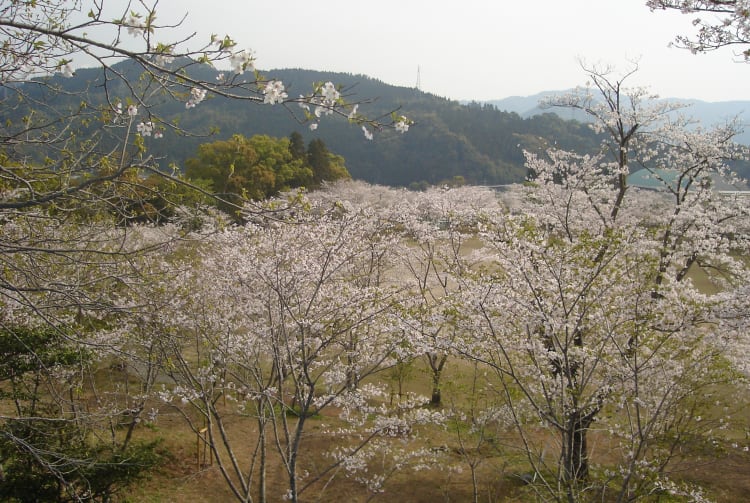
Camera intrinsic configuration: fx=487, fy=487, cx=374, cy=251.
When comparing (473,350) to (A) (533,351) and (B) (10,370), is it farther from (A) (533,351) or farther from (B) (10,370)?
(B) (10,370)

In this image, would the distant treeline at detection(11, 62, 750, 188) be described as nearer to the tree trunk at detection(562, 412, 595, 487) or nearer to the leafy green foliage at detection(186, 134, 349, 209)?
the leafy green foliage at detection(186, 134, 349, 209)

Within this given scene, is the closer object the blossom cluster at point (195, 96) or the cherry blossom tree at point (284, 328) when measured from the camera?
the blossom cluster at point (195, 96)

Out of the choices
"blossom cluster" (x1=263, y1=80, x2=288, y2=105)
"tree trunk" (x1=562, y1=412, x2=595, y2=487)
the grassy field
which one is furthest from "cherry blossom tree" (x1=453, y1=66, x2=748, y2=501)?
"blossom cluster" (x1=263, y1=80, x2=288, y2=105)

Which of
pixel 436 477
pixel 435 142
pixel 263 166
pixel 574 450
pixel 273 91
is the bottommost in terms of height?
pixel 436 477

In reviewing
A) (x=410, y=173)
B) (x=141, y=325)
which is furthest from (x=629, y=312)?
(x=410, y=173)

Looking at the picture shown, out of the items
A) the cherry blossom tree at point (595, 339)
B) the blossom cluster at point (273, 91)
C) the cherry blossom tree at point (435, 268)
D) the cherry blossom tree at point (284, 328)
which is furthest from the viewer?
the cherry blossom tree at point (284, 328)

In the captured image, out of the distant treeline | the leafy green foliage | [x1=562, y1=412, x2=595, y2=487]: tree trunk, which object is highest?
the distant treeline

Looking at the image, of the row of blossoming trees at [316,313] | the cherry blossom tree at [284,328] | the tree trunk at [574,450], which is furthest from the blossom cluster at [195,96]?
the tree trunk at [574,450]

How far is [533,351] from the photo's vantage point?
213 inches

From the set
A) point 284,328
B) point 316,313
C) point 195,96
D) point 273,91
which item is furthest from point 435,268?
point 273,91

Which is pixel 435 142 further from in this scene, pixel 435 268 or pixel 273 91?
pixel 273 91

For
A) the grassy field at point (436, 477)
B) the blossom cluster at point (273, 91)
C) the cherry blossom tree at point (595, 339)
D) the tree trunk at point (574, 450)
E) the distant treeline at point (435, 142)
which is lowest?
the grassy field at point (436, 477)

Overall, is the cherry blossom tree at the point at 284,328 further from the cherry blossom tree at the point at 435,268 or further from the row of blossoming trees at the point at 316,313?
the cherry blossom tree at the point at 435,268

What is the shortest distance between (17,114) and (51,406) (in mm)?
4526
